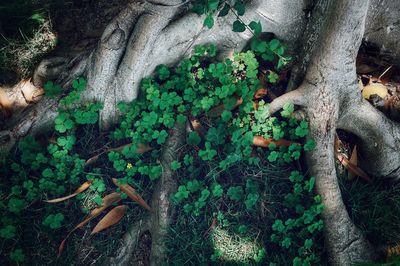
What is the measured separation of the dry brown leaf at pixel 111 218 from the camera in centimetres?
329

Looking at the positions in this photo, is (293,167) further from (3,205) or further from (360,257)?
(3,205)

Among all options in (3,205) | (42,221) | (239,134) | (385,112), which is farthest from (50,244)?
(385,112)

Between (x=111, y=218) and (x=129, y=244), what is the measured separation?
25 centimetres

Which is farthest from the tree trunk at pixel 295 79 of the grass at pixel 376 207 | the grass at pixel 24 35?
the grass at pixel 24 35

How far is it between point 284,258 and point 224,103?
4.24 ft

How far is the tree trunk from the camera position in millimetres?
3104

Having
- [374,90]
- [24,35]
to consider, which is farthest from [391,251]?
[24,35]

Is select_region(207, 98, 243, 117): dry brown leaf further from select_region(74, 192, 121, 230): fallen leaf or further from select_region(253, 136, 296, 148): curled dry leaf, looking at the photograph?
select_region(74, 192, 121, 230): fallen leaf

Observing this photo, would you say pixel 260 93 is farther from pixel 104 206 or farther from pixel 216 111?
pixel 104 206

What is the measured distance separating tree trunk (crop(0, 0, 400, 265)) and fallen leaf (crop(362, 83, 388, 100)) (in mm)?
301

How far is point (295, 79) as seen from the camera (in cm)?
336

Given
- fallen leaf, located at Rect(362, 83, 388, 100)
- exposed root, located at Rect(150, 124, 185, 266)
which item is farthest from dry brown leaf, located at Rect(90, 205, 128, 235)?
fallen leaf, located at Rect(362, 83, 388, 100)

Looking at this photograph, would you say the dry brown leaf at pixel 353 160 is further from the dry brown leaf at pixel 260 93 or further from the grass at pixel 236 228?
the dry brown leaf at pixel 260 93

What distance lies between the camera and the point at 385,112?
3.52m
